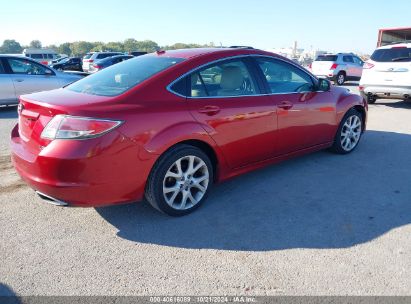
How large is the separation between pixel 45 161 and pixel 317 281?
7.50 ft

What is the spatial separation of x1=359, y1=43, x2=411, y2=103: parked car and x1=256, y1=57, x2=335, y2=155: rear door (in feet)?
17.6

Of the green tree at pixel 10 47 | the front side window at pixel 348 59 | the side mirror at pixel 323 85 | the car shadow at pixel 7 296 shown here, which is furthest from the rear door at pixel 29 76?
the green tree at pixel 10 47

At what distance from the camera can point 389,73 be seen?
9352mm

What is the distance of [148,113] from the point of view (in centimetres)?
302

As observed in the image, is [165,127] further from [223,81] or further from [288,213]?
[288,213]

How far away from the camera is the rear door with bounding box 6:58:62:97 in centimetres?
925

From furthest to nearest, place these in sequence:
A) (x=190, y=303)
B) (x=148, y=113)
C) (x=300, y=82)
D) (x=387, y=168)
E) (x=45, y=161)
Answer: (x=387, y=168) → (x=300, y=82) → (x=148, y=113) → (x=45, y=161) → (x=190, y=303)

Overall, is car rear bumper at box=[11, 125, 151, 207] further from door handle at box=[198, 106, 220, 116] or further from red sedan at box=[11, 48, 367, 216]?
door handle at box=[198, 106, 220, 116]

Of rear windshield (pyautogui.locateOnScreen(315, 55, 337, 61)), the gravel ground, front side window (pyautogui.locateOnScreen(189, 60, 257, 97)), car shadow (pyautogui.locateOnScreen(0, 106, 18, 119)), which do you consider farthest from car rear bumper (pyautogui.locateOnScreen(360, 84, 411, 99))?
rear windshield (pyautogui.locateOnScreen(315, 55, 337, 61))

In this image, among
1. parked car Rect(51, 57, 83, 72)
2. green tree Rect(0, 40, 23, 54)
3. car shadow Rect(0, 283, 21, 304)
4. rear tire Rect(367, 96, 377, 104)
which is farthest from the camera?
green tree Rect(0, 40, 23, 54)

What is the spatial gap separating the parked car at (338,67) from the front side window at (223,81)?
1686 cm

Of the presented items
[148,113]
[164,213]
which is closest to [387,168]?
[164,213]

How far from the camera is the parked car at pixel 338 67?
19.2 metres

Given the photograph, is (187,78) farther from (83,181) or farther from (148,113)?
(83,181)
